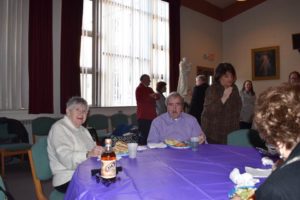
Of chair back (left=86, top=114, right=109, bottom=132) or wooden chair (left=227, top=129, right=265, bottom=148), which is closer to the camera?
wooden chair (left=227, top=129, right=265, bottom=148)

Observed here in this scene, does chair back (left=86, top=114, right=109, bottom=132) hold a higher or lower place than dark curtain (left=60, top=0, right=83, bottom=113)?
lower

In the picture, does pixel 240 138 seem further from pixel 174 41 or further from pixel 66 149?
pixel 174 41

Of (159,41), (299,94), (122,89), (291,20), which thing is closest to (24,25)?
(122,89)

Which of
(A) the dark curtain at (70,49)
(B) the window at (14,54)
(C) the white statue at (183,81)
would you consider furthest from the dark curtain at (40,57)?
(C) the white statue at (183,81)

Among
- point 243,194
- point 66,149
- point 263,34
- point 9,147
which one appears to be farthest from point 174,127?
point 263,34

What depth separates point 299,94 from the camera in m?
1.01

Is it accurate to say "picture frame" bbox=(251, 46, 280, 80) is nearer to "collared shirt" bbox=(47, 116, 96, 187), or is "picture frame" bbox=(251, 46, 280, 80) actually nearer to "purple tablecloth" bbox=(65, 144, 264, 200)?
"purple tablecloth" bbox=(65, 144, 264, 200)

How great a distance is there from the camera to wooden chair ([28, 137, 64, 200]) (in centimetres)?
233

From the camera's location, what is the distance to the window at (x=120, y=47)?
679 cm

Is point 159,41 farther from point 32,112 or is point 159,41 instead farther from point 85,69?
point 32,112

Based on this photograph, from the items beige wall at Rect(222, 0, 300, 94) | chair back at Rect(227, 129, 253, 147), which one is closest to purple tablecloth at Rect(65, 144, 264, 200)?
chair back at Rect(227, 129, 253, 147)

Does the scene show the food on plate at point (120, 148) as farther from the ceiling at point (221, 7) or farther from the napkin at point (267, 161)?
the ceiling at point (221, 7)

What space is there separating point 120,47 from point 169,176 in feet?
19.4

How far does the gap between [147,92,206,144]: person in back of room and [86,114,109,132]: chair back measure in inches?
137
